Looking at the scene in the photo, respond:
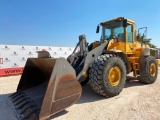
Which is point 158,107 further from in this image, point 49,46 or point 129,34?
point 49,46

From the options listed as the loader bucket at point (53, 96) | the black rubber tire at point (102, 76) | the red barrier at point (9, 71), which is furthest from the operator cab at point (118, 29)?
the red barrier at point (9, 71)

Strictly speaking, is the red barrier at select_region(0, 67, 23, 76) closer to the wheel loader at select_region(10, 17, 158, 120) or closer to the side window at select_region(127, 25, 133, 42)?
the wheel loader at select_region(10, 17, 158, 120)

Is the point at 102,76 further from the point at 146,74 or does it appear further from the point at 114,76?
the point at 146,74

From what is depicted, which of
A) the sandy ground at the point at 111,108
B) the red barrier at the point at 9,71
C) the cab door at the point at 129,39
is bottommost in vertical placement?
the sandy ground at the point at 111,108

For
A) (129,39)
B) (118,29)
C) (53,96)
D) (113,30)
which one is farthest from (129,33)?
(53,96)

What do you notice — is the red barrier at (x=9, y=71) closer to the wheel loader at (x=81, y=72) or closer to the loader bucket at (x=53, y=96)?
the wheel loader at (x=81, y=72)

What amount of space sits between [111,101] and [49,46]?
8.93 m

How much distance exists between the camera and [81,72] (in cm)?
475

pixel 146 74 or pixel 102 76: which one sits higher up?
pixel 102 76

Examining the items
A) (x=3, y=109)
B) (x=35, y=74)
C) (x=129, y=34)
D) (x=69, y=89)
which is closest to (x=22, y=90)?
(x=35, y=74)

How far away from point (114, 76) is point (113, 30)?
2.13m

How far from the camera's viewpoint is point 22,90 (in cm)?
510

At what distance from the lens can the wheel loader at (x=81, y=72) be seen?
3.53 metres

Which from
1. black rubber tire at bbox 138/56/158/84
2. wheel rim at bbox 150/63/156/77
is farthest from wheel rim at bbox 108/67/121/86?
wheel rim at bbox 150/63/156/77
